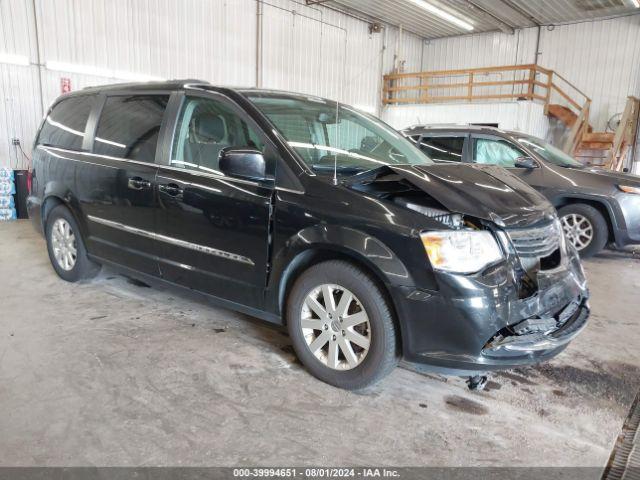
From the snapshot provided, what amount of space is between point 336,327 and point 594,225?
171 inches

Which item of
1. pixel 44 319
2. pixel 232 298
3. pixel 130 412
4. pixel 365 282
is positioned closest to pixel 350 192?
pixel 365 282

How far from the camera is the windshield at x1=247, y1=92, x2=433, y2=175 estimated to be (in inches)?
106

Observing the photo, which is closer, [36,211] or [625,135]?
[36,211]

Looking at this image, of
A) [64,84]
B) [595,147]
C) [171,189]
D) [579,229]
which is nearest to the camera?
[171,189]

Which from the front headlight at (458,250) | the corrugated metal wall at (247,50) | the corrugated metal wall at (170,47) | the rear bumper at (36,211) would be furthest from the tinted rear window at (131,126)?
the corrugated metal wall at (247,50)

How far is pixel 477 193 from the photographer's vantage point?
2.38 m

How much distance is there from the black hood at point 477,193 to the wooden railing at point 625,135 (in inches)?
386

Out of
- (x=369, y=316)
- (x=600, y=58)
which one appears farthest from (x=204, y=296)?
(x=600, y=58)

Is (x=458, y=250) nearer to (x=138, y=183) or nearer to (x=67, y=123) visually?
(x=138, y=183)

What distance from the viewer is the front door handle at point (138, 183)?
122 inches

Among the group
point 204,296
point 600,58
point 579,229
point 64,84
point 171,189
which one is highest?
point 600,58

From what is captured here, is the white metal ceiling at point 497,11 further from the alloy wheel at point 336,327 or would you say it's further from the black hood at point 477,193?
the alloy wheel at point 336,327

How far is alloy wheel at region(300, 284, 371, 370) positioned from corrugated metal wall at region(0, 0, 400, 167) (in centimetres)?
669

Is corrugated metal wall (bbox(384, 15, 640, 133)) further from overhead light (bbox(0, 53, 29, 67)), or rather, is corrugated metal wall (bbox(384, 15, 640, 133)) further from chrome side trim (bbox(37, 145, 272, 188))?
chrome side trim (bbox(37, 145, 272, 188))
